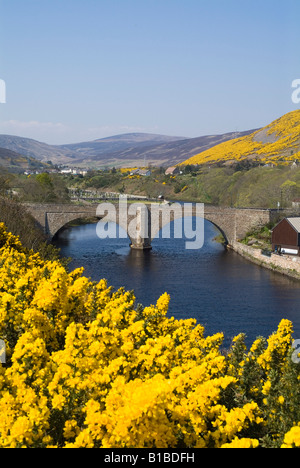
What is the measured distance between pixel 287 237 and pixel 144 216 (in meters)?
15.0

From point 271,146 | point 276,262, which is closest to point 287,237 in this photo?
point 276,262

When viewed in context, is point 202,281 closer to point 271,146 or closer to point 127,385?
point 127,385

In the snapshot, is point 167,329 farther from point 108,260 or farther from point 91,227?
point 91,227

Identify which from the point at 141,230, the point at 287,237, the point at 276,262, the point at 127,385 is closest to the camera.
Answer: the point at 127,385

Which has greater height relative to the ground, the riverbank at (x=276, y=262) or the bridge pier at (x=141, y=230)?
the bridge pier at (x=141, y=230)

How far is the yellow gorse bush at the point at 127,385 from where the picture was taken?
589 cm

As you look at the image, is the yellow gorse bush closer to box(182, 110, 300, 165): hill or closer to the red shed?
the red shed

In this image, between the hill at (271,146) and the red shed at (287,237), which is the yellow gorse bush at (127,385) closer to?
the red shed at (287,237)

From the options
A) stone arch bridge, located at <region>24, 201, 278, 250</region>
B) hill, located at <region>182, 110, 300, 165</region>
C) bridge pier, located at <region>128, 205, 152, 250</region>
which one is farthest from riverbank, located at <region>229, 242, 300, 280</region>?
hill, located at <region>182, 110, 300, 165</region>

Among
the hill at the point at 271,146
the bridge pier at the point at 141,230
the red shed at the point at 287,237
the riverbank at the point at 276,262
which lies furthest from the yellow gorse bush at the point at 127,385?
the hill at the point at 271,146

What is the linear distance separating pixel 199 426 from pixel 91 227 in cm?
6259

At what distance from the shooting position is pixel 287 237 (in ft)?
138

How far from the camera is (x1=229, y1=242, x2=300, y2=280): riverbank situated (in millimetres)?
37269

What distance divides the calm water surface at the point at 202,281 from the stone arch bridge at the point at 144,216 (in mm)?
1851
